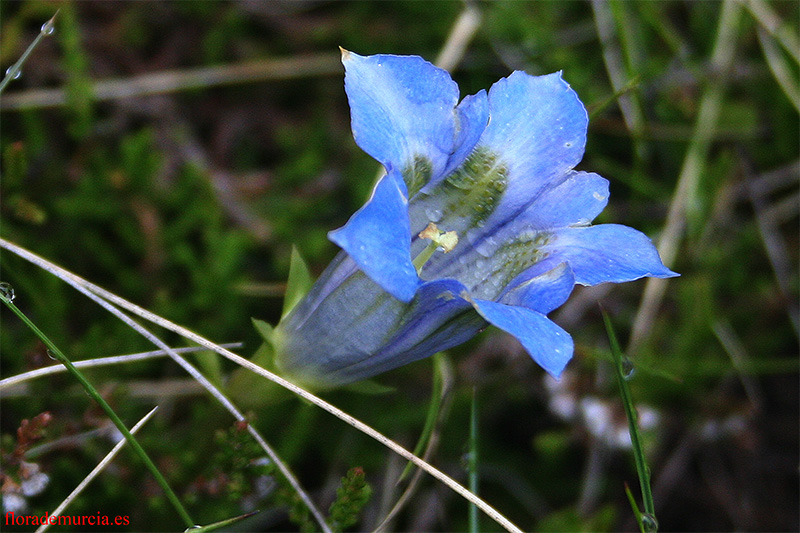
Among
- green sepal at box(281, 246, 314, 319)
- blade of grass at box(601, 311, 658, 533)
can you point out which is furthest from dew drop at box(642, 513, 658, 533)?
green sepal at box(281, 246, 314, 319)

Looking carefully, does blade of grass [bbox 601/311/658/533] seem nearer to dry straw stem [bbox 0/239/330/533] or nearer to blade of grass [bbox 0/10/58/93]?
dry straw stem [bbox 0/239/330/533]

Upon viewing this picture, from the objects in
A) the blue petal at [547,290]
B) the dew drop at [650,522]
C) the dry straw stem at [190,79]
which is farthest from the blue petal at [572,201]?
the dry straw stem at [190,79]

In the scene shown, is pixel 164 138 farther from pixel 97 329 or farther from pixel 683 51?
pixel 683 51

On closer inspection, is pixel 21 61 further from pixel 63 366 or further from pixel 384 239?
pixel 384 239

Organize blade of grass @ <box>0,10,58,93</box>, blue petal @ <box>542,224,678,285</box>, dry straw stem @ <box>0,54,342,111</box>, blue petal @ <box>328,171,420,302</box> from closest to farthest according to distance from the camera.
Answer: blue petal @ <box>328,171,420,302</box>, blue petal @ <box>542,224,678,285</box>, blade of grass @ <box>0,10,58,93</box>, dry straw stem @ <box>0,54,342,111</box>

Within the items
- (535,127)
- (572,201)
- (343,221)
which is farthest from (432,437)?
(343,221)
